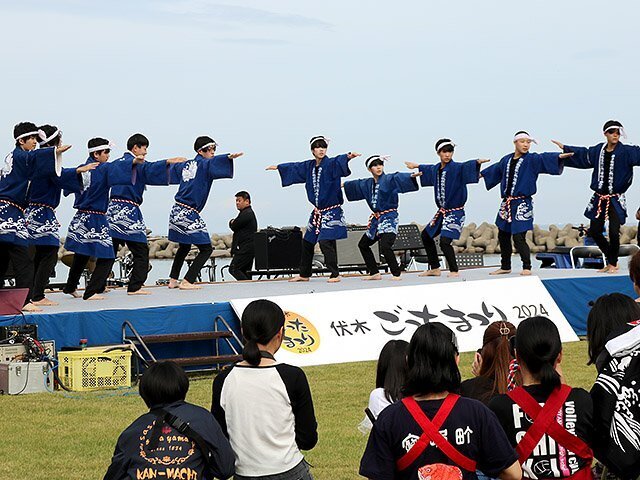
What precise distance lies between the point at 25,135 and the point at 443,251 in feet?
17.0

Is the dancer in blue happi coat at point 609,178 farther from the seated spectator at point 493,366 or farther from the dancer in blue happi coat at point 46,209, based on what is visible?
the seated spectator at point 493,366

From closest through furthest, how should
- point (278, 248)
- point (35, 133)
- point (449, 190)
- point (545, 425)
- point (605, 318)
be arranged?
point (545, 425) < point (605, 318) < point (35, 133) < point (449, 190) < point (278, 248)

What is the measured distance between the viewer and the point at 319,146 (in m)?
11.4

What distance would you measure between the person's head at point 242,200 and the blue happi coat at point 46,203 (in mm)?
5061

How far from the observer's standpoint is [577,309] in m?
10.6

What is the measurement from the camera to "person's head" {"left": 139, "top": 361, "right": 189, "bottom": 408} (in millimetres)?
3121

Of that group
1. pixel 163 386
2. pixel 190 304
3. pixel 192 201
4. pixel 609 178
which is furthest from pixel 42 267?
pixel 163 386

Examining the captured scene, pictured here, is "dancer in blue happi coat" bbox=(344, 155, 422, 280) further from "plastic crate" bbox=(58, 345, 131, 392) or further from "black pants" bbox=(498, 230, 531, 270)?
"plastic crate" bbox=(58, 345, 131, 392)

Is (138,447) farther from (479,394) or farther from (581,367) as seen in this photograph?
(581,367)

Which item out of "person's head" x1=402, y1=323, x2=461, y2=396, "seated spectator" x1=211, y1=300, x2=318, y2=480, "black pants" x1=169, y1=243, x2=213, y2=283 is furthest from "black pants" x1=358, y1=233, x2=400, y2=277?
"person's head" x1=402, y1=323, x2=461, y2=396

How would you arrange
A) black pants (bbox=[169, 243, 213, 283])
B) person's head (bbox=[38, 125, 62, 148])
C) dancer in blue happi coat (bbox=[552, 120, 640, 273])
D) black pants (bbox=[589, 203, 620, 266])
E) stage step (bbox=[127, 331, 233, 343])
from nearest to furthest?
1. stage step (bbox=[127, 331, 233, 343])
2. person's head (bbox=[38, 125, 62, 148])
3. black pants (bbox=[169, 243, 213, 283])
4. dancer in blue happi coat (bbox=[552, 120, 640, 273])
5. black pants (bbox=[589, 203, 620, 266])

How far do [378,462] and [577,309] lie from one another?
26.9ft

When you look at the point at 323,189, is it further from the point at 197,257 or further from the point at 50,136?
the point at 50,136

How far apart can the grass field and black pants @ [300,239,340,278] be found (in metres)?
2.87
